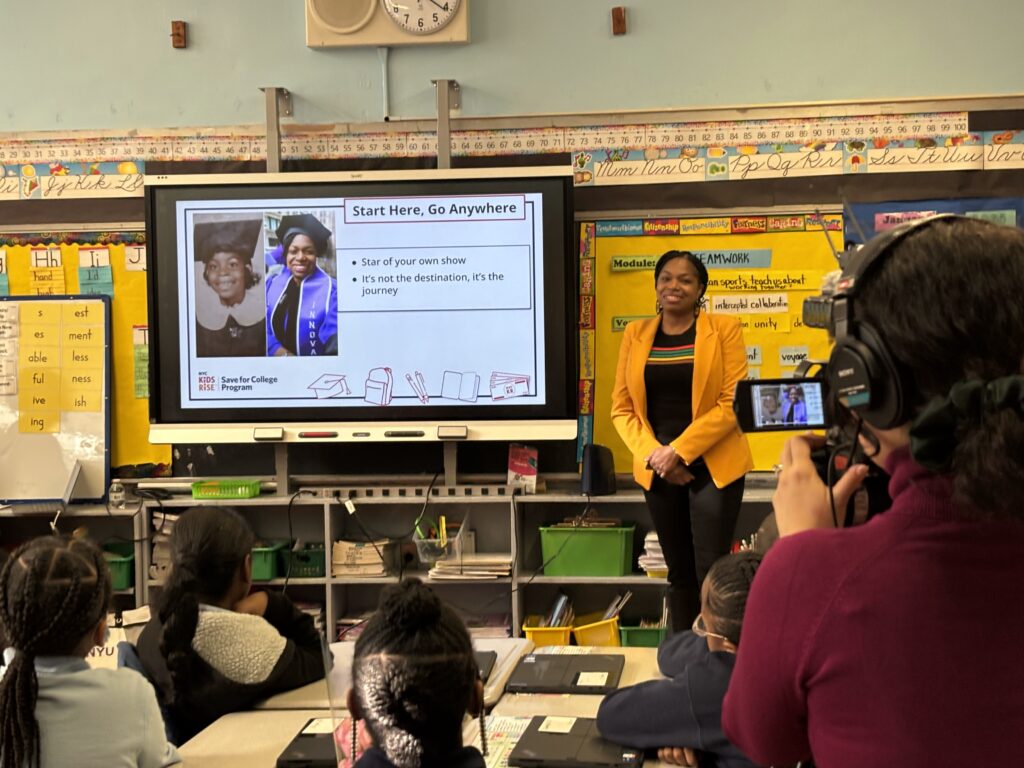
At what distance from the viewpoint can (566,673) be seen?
2045mm

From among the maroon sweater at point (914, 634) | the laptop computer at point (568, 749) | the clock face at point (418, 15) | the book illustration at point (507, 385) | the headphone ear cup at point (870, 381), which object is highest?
the clock face at point (418, 15)

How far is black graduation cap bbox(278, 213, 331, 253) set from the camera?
13.7ft

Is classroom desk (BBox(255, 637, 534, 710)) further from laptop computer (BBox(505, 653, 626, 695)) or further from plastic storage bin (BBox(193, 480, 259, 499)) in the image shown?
plastic storage bin (BBox(193, 480, 259, 499))

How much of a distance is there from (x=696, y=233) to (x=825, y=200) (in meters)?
0.53

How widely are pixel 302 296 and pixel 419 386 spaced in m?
0.60

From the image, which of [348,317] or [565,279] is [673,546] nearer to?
[565,279]

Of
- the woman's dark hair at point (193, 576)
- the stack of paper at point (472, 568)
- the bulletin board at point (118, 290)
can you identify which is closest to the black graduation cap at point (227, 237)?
the bulletin board at point (118, 290)

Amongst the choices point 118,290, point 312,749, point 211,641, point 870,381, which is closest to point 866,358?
point 870,381

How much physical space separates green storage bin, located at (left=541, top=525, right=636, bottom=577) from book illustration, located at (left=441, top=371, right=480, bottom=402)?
1.98 feet

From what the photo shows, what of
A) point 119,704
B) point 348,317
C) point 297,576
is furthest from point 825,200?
point 119,704

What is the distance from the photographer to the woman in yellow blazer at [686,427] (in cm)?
353

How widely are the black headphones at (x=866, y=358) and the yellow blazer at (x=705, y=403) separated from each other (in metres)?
2.60

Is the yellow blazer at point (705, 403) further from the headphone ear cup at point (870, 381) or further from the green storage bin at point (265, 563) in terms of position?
the headphone ear cup at point (870, 381)

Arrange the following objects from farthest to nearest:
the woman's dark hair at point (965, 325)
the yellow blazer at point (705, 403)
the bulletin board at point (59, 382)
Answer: the bulletin board at point (59, 382) → the yellow blazer at point (705, 403) → the woman's dark hair at point (965, 325)
